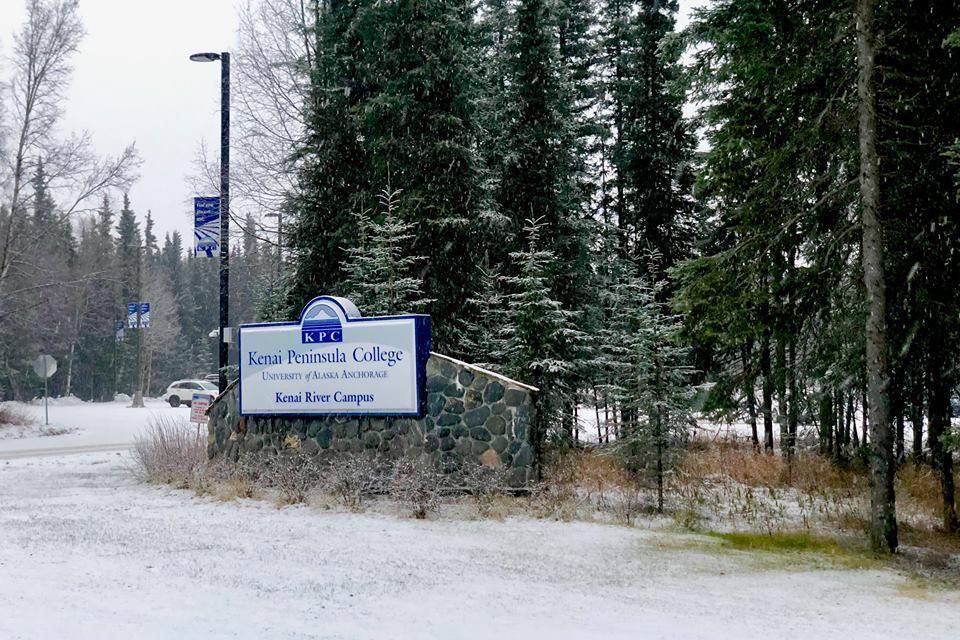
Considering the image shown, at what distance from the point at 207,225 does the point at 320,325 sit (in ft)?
15.4

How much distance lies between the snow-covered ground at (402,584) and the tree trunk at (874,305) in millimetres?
1313

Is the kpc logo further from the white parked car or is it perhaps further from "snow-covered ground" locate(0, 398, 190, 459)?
the white parked car

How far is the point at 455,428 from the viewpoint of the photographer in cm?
1207

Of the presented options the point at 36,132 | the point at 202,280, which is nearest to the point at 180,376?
the point at 202,280

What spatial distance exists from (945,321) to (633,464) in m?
4.90

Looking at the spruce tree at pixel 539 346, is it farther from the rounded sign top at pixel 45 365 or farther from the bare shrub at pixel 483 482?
the rounded sign top at pixel 45 365

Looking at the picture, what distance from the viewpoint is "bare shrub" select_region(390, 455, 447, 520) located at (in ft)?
35.3

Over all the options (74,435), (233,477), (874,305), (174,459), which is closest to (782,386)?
(874,305)

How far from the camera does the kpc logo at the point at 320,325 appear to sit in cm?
1295

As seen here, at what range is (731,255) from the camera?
10742 mm

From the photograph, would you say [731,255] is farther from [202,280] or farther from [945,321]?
[202,280]

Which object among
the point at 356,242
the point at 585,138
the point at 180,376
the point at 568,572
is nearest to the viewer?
the point at 568,572

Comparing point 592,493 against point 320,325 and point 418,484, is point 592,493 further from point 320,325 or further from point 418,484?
point 320,325

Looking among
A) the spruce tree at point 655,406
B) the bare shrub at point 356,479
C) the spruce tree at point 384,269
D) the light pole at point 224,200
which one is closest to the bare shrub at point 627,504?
the spruce tree at point 655,406
